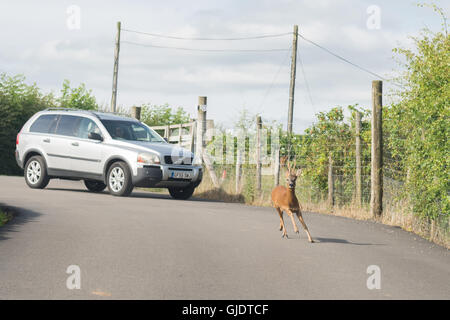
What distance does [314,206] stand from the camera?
52.9 ft

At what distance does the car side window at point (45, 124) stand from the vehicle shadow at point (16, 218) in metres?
5.43

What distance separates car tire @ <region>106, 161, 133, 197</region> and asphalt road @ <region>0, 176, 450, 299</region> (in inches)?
102

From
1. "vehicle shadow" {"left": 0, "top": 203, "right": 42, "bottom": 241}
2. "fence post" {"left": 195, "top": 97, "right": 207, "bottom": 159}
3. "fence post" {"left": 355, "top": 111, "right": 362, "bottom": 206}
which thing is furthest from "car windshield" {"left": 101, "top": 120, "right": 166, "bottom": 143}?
"fence post" {"left": 355, "top": 111, "right": 362, "bottom": 206}

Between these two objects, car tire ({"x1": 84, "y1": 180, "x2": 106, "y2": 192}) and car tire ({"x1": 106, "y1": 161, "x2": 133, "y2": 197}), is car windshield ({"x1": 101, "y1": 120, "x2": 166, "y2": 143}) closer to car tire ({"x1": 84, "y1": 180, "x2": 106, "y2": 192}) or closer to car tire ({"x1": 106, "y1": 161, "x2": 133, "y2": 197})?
car tire ({"x1": 106, "y1": 161, "x2": 133, "y2": 197})

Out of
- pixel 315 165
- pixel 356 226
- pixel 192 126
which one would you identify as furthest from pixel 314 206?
pixel 192 126

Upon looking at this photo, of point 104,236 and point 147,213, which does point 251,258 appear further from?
point 147,213

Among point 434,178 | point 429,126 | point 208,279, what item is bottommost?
point 208,279

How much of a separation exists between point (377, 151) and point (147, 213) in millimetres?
5158

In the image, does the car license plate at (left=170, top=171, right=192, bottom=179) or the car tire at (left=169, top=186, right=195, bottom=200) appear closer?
the car license plate at (left=170, top=171, right=192, bottom=179)

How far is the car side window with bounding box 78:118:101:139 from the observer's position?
17500 millimetres

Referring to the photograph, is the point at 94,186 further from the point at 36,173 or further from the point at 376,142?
the point at 376,142

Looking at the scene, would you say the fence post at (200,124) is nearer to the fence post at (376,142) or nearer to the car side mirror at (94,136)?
the car side mirror at (94,136)
